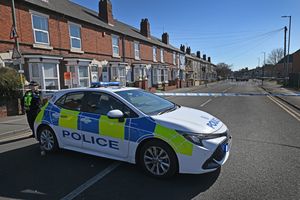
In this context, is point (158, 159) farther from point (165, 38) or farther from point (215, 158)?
point (165, 38)

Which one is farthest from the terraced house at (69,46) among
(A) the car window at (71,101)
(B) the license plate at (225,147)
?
(B) the license plate at (225,147)

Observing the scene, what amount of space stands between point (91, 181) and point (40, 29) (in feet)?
42.3

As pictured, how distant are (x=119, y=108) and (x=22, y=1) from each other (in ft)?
38.9

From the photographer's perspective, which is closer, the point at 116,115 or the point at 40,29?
the point at 116,115

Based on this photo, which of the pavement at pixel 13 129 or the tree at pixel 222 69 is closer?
the pavement at pixel 13 129

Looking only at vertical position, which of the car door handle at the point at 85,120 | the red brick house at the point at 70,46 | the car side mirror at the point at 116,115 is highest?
the red brick house at the point at 70,46

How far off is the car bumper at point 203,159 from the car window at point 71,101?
243cm

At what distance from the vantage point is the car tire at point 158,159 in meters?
3.63

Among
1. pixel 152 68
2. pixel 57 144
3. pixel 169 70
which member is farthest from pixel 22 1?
pixel 169 70

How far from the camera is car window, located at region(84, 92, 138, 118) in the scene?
422 cm

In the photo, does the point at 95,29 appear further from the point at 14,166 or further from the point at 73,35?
the point at 14,166

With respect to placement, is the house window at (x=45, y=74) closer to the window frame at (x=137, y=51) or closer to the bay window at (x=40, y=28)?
the bay window at (x=40, y=28)

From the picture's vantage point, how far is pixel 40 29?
13820mm

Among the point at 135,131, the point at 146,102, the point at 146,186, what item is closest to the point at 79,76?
the point at 146,102
